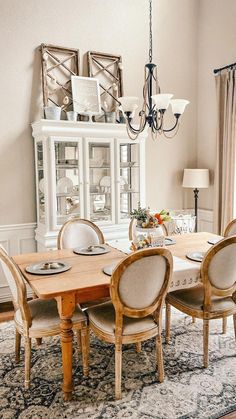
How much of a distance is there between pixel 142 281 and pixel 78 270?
0.54m

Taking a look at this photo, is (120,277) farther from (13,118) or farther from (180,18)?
(180,18)

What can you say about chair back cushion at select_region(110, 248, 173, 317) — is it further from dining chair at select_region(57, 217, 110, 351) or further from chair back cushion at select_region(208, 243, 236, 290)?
dining chair at select_region(57, 217, 110, 351)

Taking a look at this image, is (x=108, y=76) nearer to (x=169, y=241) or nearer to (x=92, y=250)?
(x=169, y=241)

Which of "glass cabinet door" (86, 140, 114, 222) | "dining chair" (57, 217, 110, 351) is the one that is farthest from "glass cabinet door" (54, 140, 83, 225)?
"dining chair" (57, 217, 110, 351)

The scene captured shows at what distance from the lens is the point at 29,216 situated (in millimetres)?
4027

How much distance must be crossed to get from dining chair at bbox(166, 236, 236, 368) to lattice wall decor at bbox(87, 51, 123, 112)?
2.46m

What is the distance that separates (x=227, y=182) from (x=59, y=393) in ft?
9.92

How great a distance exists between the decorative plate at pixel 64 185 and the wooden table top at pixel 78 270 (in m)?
0.95

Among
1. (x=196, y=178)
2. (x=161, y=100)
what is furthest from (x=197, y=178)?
(x=161, y=100)

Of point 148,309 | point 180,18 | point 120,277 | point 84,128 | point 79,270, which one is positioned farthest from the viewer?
point 180,18

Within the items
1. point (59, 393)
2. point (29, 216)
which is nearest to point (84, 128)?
point (29, 216)

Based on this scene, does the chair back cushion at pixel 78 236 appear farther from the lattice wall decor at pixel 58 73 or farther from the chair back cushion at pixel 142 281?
the lattice wall decor at pixel 58 73

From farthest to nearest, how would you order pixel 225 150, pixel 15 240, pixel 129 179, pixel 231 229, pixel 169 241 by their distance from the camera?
pixel 225 150 → pixel 129 179 → pixel 15 240 → pixel 231 229 → pixel 169 241

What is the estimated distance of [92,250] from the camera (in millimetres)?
3021
